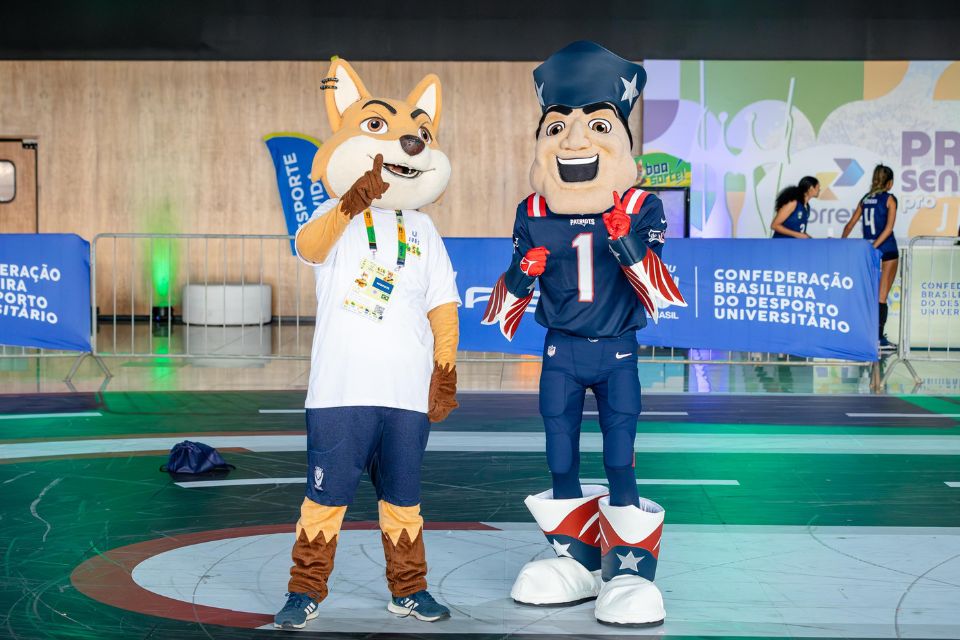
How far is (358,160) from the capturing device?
448 centimetres

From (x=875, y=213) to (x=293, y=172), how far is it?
7.52m

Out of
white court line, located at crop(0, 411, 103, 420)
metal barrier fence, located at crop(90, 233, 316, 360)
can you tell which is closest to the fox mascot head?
white court line, located at crop(0, 411, 103, 420)

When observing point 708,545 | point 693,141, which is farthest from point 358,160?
point 693,141

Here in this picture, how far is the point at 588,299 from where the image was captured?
466 centimetres

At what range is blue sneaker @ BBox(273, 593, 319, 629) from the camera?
168 inches

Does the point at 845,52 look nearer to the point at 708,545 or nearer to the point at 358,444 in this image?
the point at 708,545

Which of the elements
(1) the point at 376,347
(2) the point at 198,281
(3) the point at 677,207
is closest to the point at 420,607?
(1) the point at 376,347

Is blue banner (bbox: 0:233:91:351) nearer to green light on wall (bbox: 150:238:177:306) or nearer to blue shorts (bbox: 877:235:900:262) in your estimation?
green light on wall (bbox: 150:238:177:306)

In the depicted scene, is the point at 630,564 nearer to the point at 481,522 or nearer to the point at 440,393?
the point at 440,393

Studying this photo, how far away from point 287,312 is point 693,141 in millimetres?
6081

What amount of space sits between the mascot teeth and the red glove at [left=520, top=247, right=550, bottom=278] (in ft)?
1.74

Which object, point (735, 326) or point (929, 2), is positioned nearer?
point (735, 326)

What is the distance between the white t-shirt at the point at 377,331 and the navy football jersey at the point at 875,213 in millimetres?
8658

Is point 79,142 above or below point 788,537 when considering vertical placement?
above
